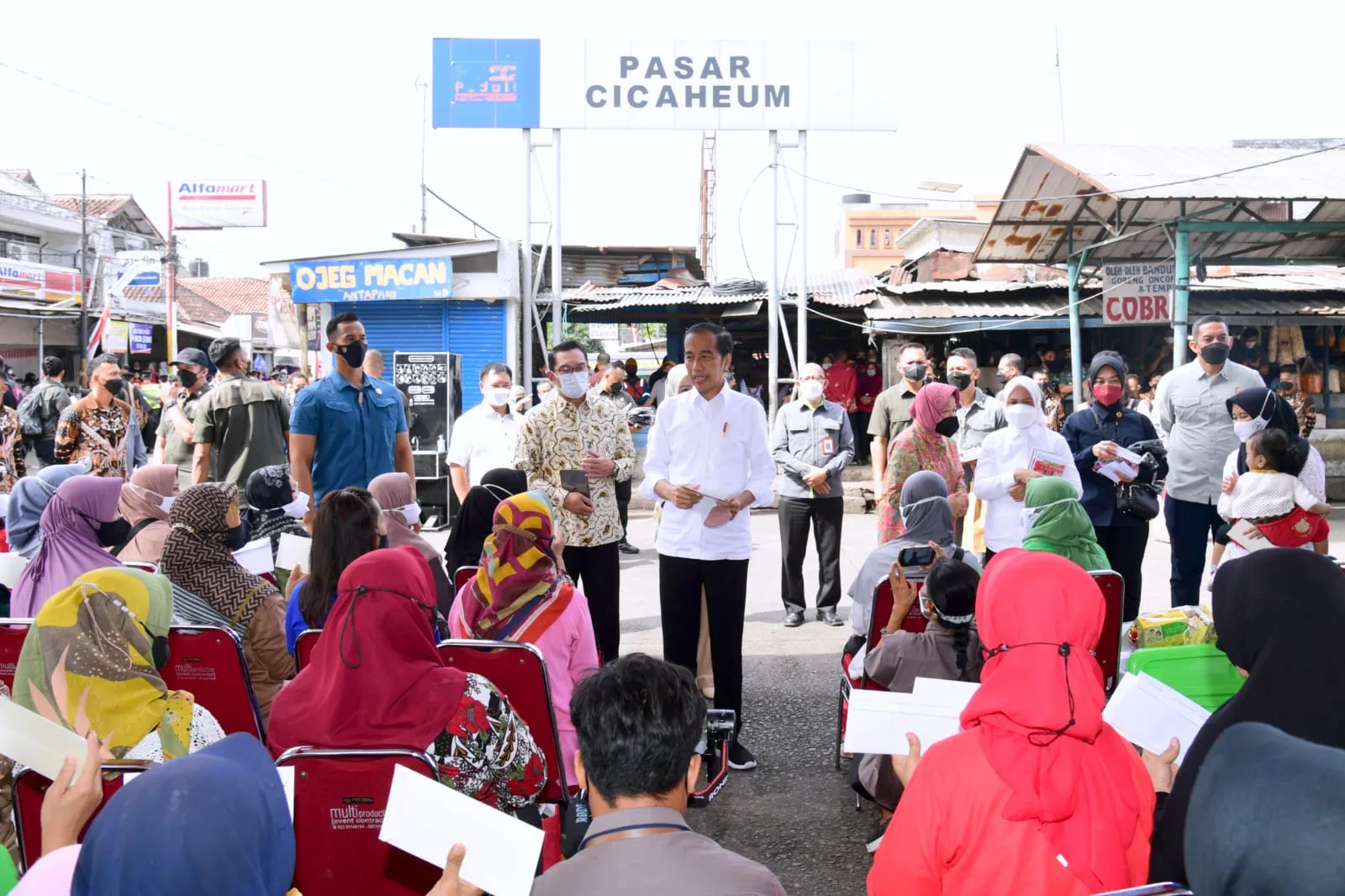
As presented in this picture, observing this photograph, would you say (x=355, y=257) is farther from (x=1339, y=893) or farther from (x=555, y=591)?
(x=1339, y=893)

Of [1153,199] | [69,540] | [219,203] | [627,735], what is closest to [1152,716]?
[627,735]

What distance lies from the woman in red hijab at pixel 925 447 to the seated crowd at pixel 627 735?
2.52m

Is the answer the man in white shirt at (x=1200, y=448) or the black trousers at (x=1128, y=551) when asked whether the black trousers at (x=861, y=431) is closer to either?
the man in white shirt at (x=1200, y=448)

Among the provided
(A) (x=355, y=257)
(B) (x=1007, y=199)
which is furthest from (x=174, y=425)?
(B) (x=1007, y=199)

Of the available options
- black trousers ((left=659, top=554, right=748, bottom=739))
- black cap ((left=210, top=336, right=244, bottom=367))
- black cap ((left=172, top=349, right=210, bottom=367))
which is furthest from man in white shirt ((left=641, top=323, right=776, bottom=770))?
black cap ((left=172, top=349, right=210, bottom=367))

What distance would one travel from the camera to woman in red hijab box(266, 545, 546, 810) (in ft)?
9.41

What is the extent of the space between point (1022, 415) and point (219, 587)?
14.6 ft

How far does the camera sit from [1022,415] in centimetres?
631

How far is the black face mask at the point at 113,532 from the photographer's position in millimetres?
4801

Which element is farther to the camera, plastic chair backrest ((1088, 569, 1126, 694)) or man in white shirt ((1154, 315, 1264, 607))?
man in white shirt ((1154, 315, 1264, 607))

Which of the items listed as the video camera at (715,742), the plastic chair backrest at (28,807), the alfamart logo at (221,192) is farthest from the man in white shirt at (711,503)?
the alfamart logo at (221,192)

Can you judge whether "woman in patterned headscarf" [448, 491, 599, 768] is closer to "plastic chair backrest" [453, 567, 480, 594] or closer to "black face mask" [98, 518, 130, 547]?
"plastic chair backrest" [453, 567, 480, 594]

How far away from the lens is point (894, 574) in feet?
14.6

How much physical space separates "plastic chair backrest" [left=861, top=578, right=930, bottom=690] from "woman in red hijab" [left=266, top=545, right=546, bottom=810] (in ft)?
6.38
